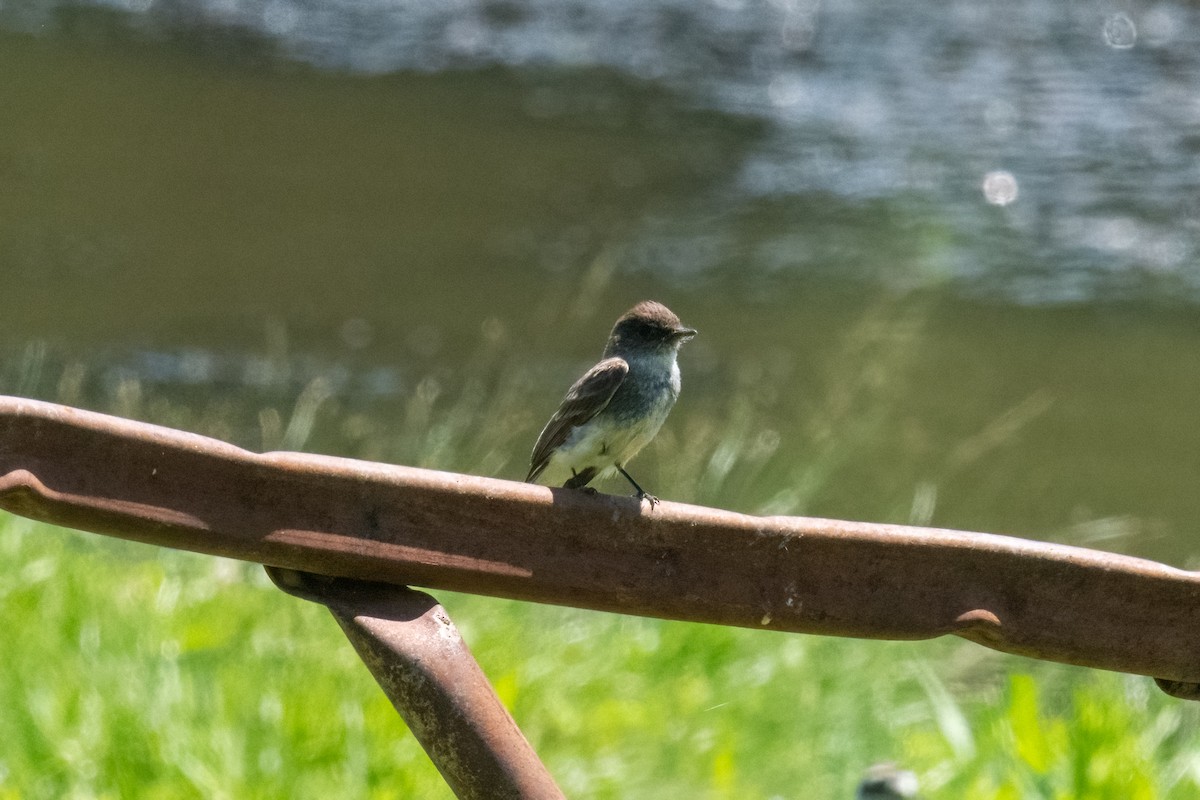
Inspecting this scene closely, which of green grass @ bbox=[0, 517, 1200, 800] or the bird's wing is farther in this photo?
green grass @ bbox=[0, 517, 1200, 800]

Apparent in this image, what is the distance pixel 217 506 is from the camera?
1.93 m

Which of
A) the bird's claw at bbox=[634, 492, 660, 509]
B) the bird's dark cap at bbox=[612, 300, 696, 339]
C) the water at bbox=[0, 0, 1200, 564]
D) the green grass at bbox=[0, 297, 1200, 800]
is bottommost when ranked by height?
the water at bbox=[0, 0, 1200, 564]

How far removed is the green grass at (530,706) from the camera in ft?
12.1

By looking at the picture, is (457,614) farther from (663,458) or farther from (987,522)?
(987,522)

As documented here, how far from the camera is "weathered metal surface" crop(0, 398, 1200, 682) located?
6.19ft

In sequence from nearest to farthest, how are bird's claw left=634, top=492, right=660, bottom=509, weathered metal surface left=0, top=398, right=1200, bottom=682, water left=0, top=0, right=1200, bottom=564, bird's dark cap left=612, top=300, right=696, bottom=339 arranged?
1. weathered metal surface left=0, top=398, right=1200, bottom=682
2. bird's claw left=634, top=492, right=660, bottom=509
3. bird's dark cap left=612, top=300, right=696, bottom=339
4. water left=0, top=0, right=1200, bottom=564

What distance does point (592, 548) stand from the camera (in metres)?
2.08

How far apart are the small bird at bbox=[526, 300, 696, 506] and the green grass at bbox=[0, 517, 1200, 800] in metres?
0.64

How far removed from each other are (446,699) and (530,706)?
7.89 feet

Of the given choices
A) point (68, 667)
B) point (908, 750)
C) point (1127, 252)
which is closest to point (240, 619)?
point (68, 667)

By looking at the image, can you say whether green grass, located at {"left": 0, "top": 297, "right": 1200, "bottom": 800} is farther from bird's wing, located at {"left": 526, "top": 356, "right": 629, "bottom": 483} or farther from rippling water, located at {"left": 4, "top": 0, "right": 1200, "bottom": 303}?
rippling water, located at {"left": 4, "top": 0, "right": 1200, "bottom": 303}

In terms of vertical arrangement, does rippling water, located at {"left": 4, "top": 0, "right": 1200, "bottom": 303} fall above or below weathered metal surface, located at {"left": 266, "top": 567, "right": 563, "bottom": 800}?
below

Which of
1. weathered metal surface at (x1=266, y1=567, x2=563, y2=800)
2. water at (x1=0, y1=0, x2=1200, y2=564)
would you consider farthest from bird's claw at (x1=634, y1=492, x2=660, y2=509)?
water at (x1=0, y1=0, x2=1200, y2=564)

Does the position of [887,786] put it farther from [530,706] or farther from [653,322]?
[530,706]
